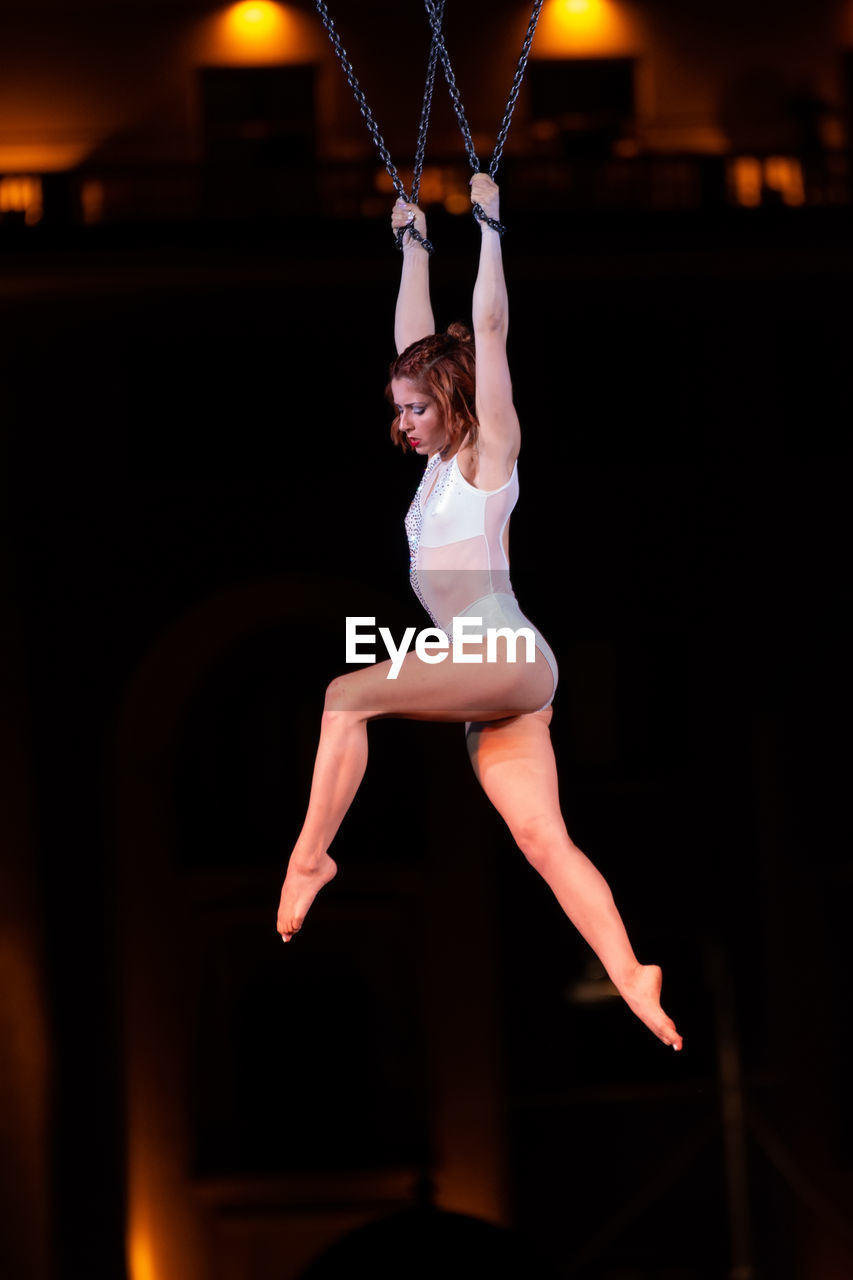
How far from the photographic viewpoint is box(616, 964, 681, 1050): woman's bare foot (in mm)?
3500

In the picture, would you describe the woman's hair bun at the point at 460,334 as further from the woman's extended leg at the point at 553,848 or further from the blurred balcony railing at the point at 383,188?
the blurred balcony railing at the point at 383,188

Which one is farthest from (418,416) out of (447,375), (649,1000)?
(649,1000)

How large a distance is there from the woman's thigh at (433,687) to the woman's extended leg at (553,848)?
16 centimetres

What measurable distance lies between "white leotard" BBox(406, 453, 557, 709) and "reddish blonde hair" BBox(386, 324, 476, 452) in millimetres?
91

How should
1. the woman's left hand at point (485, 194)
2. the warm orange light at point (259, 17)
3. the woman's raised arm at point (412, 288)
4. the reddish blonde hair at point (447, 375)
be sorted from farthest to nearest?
the warm orange light at point (259, 17), the woman's raised arm at point (412, 288), the reddish blonde hair at point (447, 375), the woman's left hand at point (485, 194)

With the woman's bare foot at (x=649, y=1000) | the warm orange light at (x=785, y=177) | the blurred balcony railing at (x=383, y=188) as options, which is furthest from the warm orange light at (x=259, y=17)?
the woman's bare foot at (x=649, y=1000)

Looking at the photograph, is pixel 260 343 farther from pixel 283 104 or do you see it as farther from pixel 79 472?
pixel 283 104

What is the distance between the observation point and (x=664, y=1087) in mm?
7941

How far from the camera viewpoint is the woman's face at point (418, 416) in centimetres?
373

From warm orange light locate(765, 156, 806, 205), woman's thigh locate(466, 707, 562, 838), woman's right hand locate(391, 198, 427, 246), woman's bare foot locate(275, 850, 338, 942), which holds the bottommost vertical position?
woman's bare foot locate(275, 850, 338, 942)

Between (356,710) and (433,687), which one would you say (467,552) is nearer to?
(433,687)

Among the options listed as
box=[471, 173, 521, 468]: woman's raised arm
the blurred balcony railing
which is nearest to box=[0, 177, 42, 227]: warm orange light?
the blurred balcony railing

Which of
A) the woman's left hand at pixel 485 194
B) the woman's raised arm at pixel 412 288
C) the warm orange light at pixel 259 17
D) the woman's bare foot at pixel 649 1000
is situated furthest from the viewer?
the warm orange light at pixel 259 17
